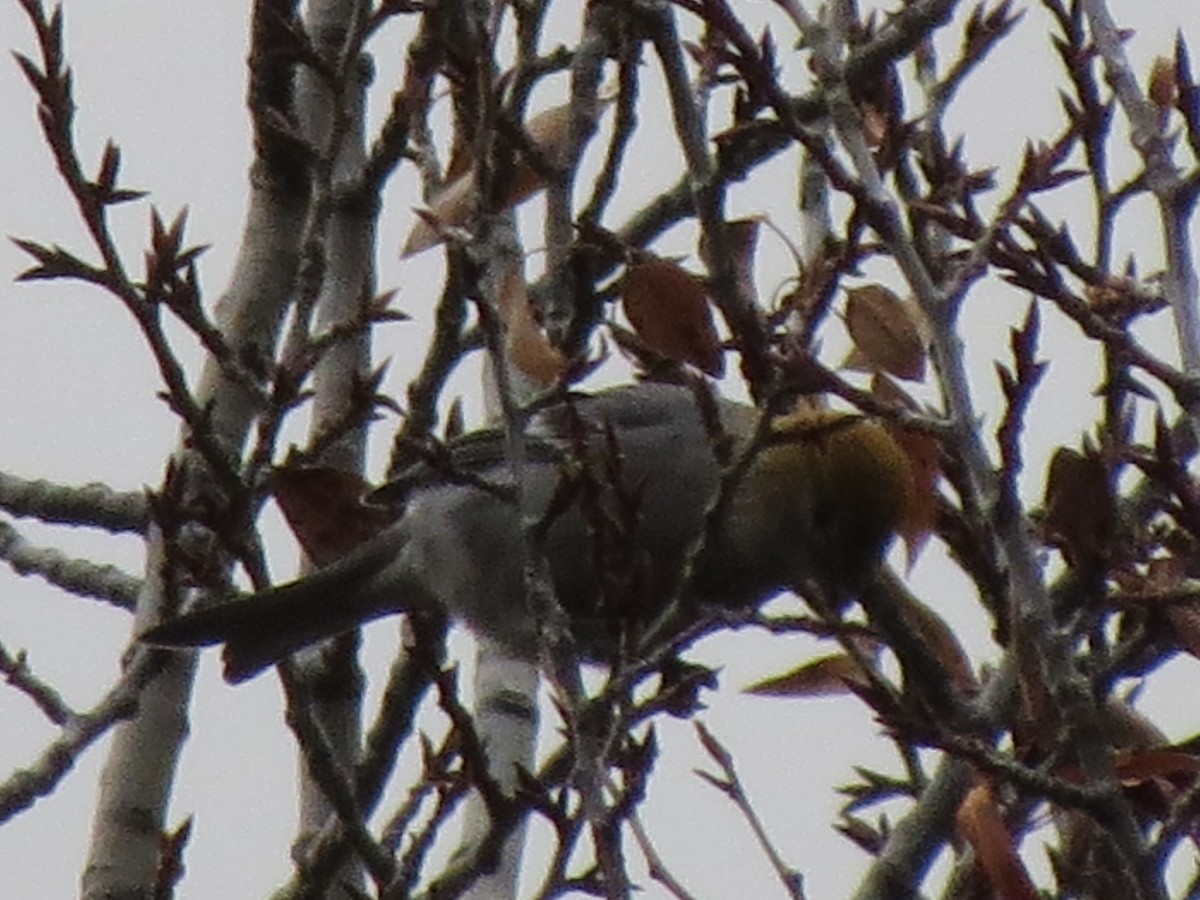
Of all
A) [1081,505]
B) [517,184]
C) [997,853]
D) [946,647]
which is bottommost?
[997,853]

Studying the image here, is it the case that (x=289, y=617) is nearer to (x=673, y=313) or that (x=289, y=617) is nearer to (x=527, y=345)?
(x=527, y=345)

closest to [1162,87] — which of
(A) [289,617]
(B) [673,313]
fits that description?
(B) [673,313]

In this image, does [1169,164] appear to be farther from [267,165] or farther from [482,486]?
[267,165]

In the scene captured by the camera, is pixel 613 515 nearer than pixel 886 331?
No

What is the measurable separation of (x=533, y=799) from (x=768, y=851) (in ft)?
1.26

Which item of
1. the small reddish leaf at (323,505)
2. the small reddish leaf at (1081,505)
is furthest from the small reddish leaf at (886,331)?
the small reddish leaf at (323,505)

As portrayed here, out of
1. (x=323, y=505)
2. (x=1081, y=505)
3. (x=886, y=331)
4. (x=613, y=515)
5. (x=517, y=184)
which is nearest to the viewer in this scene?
(x=1081, y=505)

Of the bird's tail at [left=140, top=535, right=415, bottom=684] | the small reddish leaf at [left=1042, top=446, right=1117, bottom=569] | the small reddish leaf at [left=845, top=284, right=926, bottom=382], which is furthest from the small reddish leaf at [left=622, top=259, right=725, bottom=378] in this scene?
the bird's tail at [left=140, top=535, right=415, bottom=684]

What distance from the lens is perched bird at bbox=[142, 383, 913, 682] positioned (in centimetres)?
446

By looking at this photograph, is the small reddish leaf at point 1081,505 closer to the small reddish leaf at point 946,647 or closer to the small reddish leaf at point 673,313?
the small reddish leaf at point 673,313

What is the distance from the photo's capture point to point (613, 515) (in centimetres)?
412

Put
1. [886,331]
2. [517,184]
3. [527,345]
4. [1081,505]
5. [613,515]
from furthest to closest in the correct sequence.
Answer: [613,515] → [517,184] → [886,331] → [527,345] → [1081,505]

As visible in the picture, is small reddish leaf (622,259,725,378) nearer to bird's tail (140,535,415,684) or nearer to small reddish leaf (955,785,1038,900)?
small reddish leaf (955,785,1038,900)

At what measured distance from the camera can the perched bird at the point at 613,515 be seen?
14.6ft
